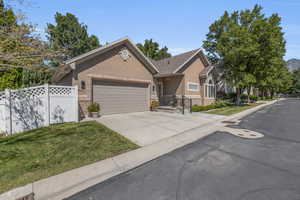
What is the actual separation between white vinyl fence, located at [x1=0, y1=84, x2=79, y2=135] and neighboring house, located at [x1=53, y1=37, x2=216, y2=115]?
155 cm

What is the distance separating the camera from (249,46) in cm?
1605

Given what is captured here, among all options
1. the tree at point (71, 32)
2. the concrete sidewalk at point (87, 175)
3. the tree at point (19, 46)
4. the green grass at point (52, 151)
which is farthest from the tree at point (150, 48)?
the concrete sidewalk at point (87, 175)

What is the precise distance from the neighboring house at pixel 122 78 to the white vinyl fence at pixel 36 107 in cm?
155

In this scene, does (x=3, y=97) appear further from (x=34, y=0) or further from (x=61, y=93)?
(x=34, y=0)

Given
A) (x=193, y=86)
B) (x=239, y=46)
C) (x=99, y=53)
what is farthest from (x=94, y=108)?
(x=239, y=46)

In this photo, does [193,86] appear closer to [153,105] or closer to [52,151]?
[153,105]

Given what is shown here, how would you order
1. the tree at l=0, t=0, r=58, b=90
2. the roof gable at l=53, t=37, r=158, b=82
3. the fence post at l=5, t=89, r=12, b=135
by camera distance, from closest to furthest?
the tree at l=0, t=0, r=58, b=90, the fence post at l=5, t=89, r=12, b=135, the roof gable at l=53, t=37, r=158, b=82

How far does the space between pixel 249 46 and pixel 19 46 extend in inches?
796

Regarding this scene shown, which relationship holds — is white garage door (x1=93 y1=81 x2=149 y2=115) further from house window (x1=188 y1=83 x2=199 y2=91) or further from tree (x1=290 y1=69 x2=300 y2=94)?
tree (x1=290 y1=69 x2=300 y2=94)

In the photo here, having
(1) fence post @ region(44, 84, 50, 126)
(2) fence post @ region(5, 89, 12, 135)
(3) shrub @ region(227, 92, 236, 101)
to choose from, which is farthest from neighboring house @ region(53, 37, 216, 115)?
(3) shrub @ region(227, 92, 236, 101)

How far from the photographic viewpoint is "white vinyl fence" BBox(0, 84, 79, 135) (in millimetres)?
6117

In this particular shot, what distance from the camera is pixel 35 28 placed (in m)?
5.41

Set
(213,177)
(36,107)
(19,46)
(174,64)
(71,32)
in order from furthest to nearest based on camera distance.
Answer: (71,32) < (174,64) < (36,107) < (19,46) < (213,177)

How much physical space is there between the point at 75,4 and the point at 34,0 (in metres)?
3.18
